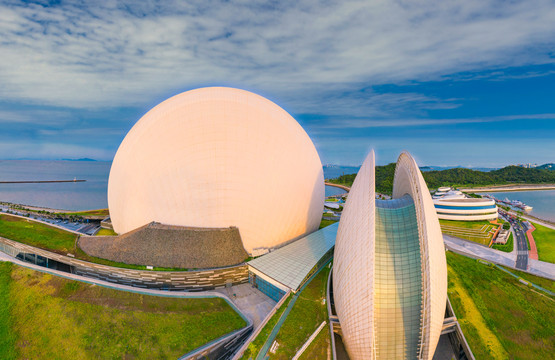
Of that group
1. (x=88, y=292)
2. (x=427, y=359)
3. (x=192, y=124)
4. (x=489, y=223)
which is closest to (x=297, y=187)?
(x=192, y=124)

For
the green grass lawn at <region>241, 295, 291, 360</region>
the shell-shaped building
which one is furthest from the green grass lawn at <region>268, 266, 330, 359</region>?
the shell-shaped building

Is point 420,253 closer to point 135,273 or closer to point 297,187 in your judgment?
point 297,187

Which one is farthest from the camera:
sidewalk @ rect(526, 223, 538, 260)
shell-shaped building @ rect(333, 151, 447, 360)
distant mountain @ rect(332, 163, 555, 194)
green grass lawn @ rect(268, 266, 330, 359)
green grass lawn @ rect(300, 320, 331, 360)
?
distant mountain @ rect(332, 163, 555, 194)

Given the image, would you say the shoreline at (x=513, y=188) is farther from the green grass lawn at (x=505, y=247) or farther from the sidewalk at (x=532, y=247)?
the green grass lawn at (x=505, y=247)

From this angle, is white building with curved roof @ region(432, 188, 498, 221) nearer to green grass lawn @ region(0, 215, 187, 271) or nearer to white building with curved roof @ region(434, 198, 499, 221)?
white building with curved roof @ region(434, 198, 499, 221)

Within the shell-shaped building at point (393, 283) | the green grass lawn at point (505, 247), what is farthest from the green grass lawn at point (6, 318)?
the green grass lawn at point (505, 247)

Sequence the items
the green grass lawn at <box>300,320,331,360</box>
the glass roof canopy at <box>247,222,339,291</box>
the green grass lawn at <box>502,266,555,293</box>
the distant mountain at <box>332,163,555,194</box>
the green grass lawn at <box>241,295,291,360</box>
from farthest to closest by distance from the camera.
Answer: the distant mountain at <box>332,163,555,194</box>
the green grass lawn at <box>502,266,555,293</box>
the glass roof canopy at <box>247,222,339,291</box>
the green grass lawn at <box>300,320,331,360</box>
the green grass lawn at <box>241,295,291,360</box>
